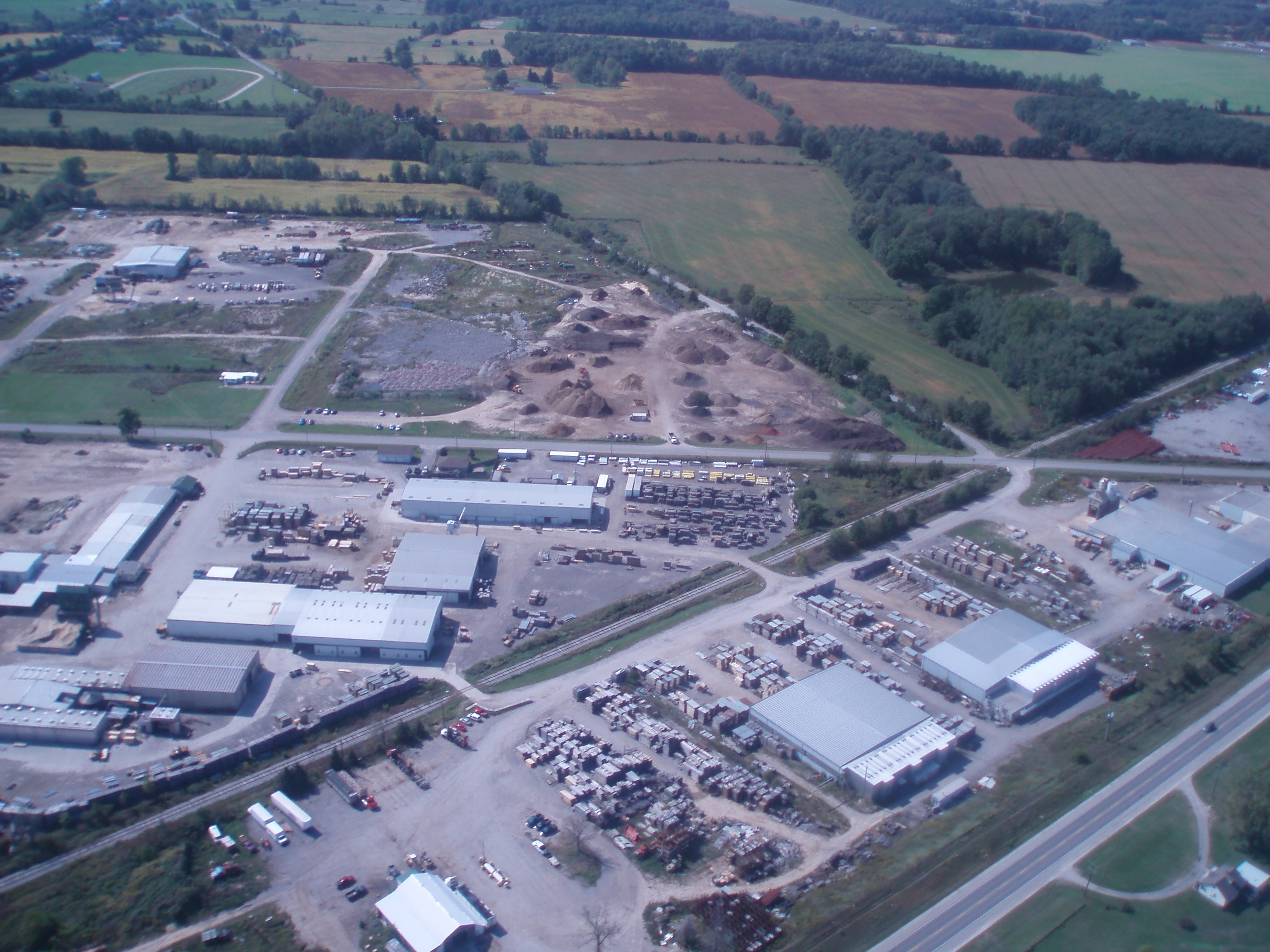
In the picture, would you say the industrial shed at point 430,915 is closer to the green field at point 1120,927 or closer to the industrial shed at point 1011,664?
the green field at point 1120,927

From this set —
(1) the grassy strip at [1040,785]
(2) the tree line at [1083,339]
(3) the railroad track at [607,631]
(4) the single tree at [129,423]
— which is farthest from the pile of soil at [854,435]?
(4) the single tree at [129,423]

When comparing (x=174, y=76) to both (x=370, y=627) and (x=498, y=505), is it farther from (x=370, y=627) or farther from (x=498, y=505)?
(x=370, y=627)

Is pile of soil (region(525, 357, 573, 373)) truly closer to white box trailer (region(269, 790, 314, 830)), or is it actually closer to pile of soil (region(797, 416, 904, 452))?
pile of soil (region(797, 416, 904, 452))

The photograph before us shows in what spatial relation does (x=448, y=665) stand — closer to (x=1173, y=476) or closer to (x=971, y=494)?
(x=971, y=494)

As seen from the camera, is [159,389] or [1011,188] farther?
[1011,188]

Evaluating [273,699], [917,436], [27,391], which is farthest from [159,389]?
[917,436]
